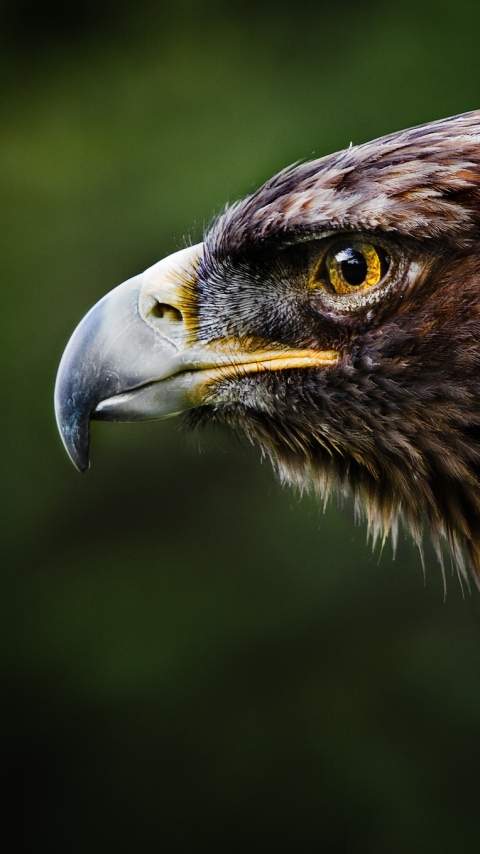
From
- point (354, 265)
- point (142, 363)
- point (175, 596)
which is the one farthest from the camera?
point (175, 596)

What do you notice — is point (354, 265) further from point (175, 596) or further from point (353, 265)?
point (175, 596)

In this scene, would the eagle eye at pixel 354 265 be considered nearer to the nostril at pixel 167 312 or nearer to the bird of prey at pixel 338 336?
the bird of prey at pixel 338 336

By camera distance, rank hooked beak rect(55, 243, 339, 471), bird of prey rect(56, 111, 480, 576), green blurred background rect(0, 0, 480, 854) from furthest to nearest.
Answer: green blurred background rect(0, 0, 480, 854), hooked beak rect(55, 243, 339, 471), bird of prey rect(56, 111, 480, 576)

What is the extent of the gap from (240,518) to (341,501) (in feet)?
7.61

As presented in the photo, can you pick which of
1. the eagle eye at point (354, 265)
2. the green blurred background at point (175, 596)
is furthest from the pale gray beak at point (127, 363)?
the green blurred background at point (175, 596)

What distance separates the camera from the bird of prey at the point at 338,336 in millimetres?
1567

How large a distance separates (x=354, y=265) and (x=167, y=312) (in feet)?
1.26

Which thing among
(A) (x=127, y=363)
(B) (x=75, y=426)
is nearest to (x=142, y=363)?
(A) (x=127, y=363)

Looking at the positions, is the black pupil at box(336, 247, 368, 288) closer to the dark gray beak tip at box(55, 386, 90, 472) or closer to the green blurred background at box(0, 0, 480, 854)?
the dark gray beak tip at box(55, 386, 90, 472)

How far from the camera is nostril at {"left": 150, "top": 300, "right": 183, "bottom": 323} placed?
180 cm

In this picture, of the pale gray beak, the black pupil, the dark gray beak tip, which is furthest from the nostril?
the black pupil

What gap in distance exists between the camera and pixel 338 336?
166cm

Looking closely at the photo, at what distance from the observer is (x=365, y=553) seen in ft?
13.2

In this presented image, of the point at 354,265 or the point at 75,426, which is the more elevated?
the point at 354,265
